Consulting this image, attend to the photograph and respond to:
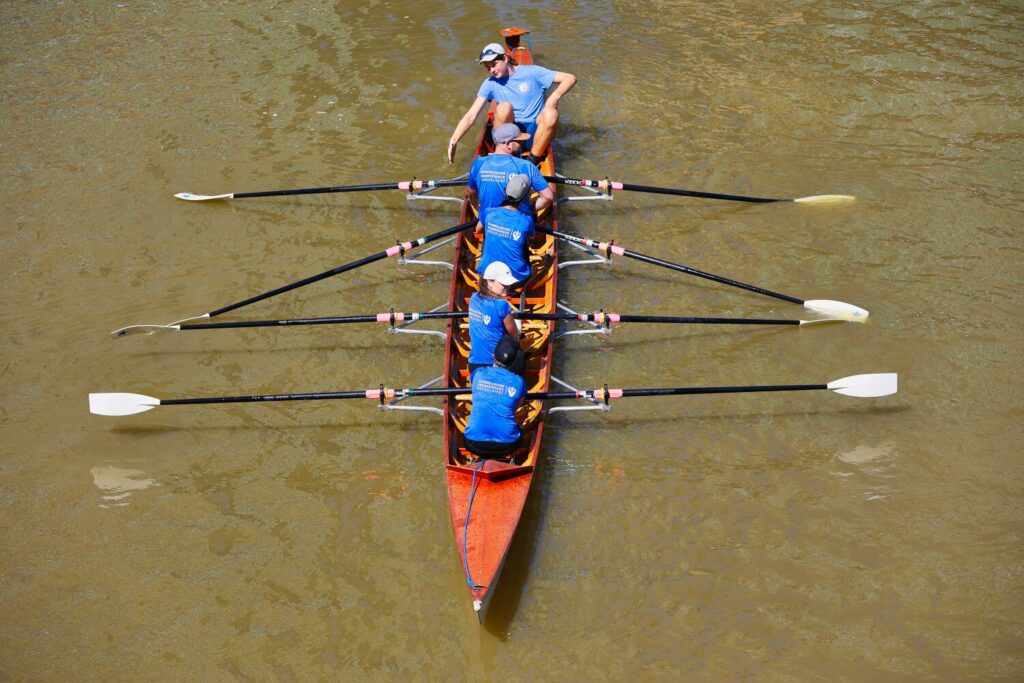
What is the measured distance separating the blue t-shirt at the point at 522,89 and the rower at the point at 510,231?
82.6 inches

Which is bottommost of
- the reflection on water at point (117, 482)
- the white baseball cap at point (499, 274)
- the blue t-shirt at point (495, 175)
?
the reflection on water at point (117, 482)

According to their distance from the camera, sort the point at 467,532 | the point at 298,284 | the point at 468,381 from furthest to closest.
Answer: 1. the point at 298,284
2. the point at 468,381
3. the point at 467,532

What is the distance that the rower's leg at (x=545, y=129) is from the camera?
9.95 meters

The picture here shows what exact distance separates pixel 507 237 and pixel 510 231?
0.19ft

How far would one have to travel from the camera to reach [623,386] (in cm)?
821

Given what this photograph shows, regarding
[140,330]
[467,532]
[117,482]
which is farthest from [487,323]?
[140,330]

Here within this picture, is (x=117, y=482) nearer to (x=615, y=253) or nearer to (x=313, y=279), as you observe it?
(x=313, y=279)

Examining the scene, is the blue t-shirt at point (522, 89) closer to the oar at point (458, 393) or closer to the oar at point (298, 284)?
the oar at point (298, 284)

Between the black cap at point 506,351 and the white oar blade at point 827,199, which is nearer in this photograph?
the black cap at point 506,351

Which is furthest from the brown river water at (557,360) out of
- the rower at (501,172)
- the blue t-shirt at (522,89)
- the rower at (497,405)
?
the rower at (501,172)

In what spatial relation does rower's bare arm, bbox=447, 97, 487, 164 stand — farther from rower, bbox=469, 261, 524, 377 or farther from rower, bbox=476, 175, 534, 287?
rower, bbox=469, 261, 524, 377

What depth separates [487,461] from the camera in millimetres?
6898

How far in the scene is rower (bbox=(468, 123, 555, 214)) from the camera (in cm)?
851

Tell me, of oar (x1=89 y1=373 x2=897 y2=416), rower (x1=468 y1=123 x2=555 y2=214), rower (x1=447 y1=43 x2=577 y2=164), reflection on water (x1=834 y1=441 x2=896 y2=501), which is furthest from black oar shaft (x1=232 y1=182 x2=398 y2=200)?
reflection on water (x1=834 y1=441 x2=896 y2=501)
